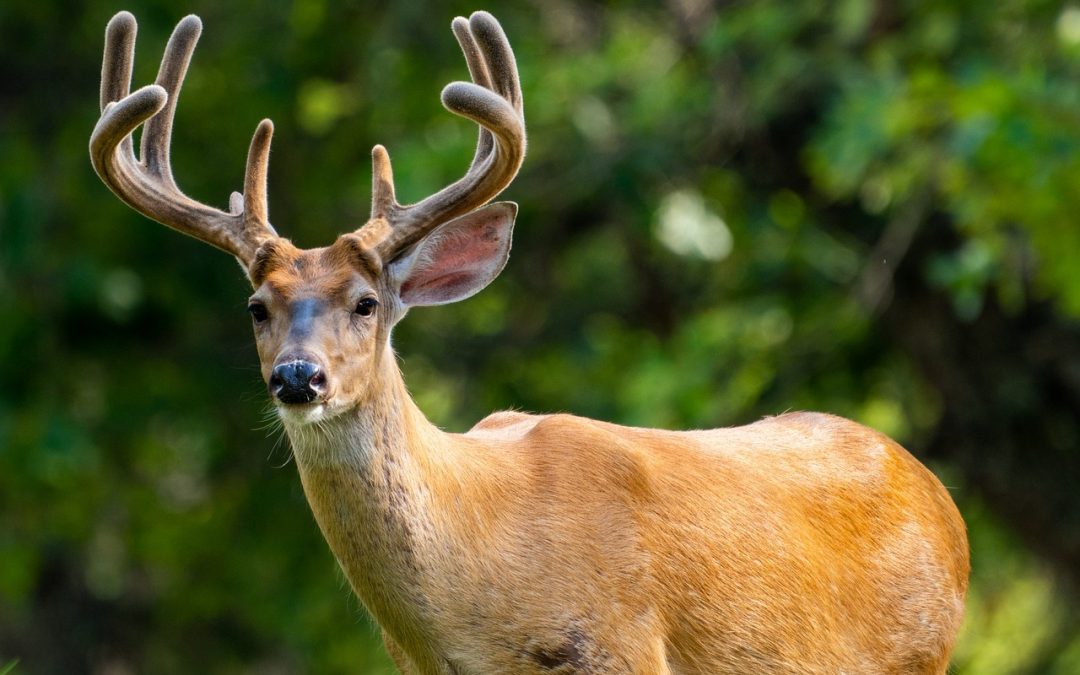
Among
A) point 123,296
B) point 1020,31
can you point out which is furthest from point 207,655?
point 1020,31

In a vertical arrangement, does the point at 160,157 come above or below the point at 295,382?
above

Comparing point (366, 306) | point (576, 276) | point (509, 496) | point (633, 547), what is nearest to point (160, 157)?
point (366, 306)

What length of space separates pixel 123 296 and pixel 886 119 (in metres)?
8.15

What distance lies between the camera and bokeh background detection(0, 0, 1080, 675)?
13.8m

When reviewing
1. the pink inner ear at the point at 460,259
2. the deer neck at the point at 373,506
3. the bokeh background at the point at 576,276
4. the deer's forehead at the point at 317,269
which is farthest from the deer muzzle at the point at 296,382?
the bokeh background at the point at 576,276

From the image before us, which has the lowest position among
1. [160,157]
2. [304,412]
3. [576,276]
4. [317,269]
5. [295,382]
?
[576,276]

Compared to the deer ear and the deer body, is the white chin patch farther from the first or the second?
the deer ear

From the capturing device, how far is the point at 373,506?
6332 mm

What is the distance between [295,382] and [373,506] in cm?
55

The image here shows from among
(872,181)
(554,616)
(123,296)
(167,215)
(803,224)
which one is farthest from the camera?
(123,296)

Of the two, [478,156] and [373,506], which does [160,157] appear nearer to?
[478,156]

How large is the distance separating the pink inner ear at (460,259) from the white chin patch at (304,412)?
0.81m

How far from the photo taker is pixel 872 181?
47.9 feet

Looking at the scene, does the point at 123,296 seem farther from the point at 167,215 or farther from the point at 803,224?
the point at 167,215
